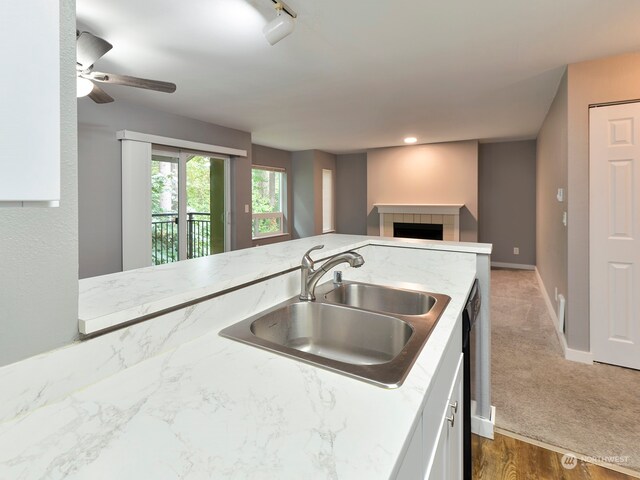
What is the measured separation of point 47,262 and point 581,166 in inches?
130

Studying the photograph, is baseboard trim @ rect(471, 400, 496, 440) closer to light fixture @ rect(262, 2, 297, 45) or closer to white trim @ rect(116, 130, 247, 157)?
light fixture @ rect(262, 2, 297, 45)

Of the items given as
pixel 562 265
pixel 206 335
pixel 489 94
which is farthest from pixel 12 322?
pixel 489 94

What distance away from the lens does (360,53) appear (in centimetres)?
257

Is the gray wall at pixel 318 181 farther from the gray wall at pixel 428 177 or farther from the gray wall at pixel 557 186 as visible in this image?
the gray wall at pixel 557 186

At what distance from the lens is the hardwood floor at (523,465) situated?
1.59m

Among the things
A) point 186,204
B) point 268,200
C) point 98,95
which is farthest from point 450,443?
point 268,200

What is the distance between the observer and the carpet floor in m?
1.81

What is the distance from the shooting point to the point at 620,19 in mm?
2084

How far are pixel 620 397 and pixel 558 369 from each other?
40cm

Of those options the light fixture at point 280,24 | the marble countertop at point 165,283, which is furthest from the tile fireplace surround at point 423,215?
the marble countertop at point 165,283

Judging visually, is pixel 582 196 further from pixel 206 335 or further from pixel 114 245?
pixel 114 245

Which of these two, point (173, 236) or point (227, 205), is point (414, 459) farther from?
point (227, 205)

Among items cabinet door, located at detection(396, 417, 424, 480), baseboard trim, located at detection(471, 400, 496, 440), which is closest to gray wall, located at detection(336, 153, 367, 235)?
baseboard trim, located at detection(471, 400, 496, 440)

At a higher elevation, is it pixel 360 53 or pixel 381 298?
pixel 360 53
